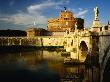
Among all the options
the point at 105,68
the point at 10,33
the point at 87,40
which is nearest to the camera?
the point at 105,68

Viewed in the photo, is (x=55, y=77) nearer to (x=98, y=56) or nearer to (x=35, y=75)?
(x=35, y=75)

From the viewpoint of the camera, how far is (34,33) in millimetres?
104438

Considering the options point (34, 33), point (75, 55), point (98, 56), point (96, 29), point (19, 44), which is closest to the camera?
point (98, 56)

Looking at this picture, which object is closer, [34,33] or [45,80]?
[45,80]

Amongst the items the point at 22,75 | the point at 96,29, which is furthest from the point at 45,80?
the point at 96,29

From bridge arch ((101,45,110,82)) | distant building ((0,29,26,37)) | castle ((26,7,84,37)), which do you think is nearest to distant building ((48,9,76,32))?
castle ((26,7,84,37))

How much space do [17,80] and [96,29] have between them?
11920 millimetres

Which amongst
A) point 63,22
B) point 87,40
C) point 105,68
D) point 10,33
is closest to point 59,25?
point 63,22

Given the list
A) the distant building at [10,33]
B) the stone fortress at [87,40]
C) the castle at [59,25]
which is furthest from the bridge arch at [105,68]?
the distant building at [10,33]

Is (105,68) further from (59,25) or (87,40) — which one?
(59,25)

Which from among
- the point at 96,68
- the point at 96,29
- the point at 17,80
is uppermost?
the point at 96,29

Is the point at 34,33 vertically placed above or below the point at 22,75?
above

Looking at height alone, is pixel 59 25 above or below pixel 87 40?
above

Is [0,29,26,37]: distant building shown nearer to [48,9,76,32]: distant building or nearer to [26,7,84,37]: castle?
[26,7,84,37]: castle
